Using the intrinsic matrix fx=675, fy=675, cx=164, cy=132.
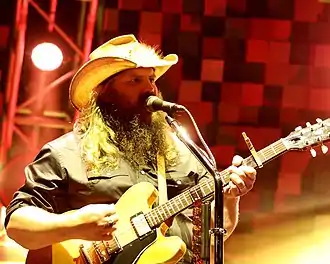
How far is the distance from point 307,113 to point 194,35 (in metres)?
0.57

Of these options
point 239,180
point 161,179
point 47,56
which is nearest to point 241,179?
point 239,180

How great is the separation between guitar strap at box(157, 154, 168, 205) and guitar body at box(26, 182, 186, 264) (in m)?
0.04

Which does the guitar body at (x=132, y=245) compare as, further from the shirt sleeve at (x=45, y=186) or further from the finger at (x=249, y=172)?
the finger at (x=249, y=172)

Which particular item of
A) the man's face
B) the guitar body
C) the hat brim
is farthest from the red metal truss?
the guitar body

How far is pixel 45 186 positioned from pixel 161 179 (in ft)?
1.16

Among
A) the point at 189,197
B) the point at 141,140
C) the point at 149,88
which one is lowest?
the point at 189,197

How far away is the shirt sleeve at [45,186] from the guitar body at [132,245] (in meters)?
0.13

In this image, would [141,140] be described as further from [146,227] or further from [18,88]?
[18,88]

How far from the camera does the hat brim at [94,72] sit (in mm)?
2121

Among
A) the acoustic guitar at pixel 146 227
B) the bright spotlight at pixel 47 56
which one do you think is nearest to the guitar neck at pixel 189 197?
the acoustic guitar at pixel 146 227

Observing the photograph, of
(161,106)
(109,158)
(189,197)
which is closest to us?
(161,106)

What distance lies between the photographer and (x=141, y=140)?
6.97 feet

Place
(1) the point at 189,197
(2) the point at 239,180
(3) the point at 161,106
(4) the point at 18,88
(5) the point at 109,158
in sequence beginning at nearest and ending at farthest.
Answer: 1. (3) the point at 161,106
2. (2) the point at 239,180
3. (1) the point at 189,197
4. (5) the point at 109,158
5. (4) the point at 18,88

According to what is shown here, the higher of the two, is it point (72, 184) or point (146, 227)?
point (72, 184)
